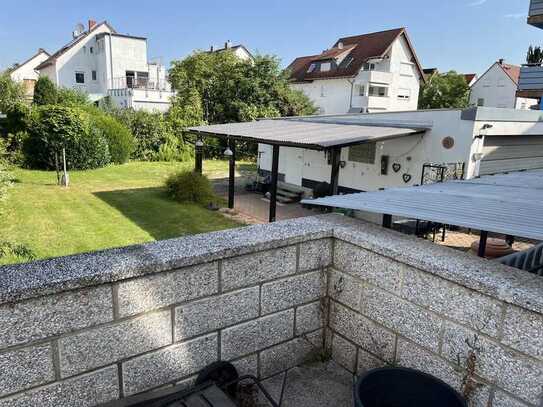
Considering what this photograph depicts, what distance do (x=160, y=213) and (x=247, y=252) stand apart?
1080cm

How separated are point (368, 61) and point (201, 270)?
32627mm

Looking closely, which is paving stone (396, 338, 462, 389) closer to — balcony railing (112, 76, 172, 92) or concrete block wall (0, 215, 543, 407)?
concrete block wall (0, 215, 543, 407)

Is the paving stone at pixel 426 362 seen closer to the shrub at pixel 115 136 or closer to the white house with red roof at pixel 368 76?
the shrub at pixel 115 136

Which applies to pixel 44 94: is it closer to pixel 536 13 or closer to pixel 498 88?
pixel 536 13

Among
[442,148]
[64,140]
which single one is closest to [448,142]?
[442,148]

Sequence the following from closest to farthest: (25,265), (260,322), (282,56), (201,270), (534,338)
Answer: (534,338) → (25,265) → (201,270) → (260,322) → (282,56)

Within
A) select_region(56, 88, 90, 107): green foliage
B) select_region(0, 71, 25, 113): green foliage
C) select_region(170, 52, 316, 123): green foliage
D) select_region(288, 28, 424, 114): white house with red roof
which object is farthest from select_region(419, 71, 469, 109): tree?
select_region(0, 71, 25, 113): green foliage

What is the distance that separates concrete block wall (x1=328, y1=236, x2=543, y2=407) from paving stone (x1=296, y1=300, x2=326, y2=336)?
10 centimetres

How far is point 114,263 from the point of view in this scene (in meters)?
1.83

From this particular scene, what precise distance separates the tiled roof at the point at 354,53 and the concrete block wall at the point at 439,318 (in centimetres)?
3098

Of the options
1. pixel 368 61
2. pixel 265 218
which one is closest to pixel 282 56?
pixel 368 61

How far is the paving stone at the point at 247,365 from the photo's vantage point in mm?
2332

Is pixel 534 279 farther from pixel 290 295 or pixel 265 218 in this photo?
pixel 265 218

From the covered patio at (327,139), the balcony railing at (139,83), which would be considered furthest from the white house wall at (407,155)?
the balcony railing at (139,83)
